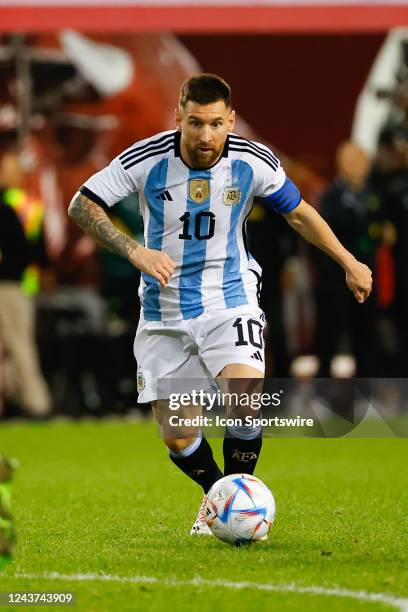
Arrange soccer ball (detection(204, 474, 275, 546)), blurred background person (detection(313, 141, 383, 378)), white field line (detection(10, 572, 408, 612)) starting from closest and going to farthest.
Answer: white field line (detection(10, 572, 408, 612)) < soccer ball (detection(204, 474, 275, 546)) < blurred background person (detection(313, 141, 383, 378))

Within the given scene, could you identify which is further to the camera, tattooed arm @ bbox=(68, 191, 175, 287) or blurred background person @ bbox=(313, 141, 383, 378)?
blurred background person @ bbox=(313, 141, 383, 378)

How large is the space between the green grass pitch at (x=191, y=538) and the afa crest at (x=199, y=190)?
4.21 feet

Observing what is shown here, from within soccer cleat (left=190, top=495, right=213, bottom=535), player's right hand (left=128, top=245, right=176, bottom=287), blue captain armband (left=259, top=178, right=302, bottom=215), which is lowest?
soccer cleat (left=190, top=495, right=213, bottom=535)

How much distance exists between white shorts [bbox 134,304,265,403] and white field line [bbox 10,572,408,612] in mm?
1288

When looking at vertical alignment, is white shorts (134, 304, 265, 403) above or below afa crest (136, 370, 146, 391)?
above

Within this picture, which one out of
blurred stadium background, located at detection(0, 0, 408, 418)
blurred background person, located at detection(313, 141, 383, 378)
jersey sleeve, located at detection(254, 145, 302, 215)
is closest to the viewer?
jersey sleeve, located at detection(254, 145, 302, 215)

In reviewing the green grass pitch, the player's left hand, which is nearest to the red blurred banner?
the green grass pitch

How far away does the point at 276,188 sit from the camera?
6.34 meters

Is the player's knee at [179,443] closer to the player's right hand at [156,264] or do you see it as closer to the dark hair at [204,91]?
the player's right hand at [156,264]

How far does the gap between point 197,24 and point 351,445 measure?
4.61m

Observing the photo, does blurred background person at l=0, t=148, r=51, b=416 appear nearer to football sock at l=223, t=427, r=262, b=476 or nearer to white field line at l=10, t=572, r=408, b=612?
football sock at l=223, t=427, r=262, b=476

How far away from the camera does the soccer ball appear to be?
5.90 metres

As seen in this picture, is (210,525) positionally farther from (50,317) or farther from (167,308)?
(50,317)

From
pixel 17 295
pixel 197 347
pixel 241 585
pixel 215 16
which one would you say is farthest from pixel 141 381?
pixel 215 16
